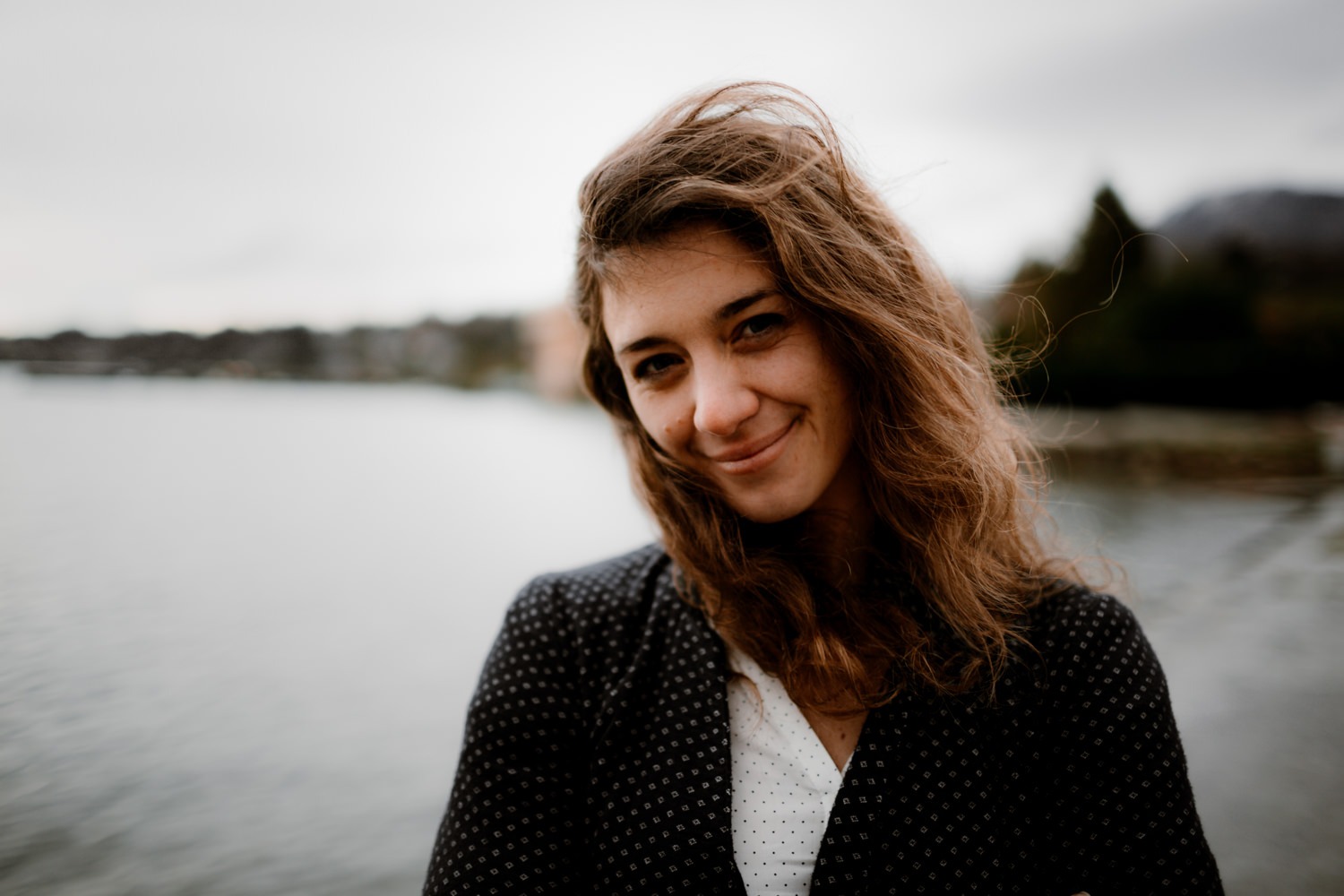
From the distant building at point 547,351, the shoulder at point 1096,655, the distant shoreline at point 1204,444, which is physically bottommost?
the distant shoreline at point 1204,444

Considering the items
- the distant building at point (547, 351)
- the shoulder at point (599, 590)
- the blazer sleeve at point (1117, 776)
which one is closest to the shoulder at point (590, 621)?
the shoulder at point (599, 590)

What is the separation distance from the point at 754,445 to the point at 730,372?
0.50ft

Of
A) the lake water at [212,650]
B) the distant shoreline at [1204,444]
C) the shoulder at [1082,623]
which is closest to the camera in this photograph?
the shoulder at [1082,623]

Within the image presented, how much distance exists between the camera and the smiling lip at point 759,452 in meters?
1.44

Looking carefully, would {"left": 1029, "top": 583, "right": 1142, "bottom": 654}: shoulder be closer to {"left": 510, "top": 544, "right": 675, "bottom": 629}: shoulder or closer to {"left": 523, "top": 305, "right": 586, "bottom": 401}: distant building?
{"left": 510, "top": 544, "right": 675, "bottom": 629}: shoulder

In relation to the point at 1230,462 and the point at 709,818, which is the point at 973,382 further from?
the point at 1230,462

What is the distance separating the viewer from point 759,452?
4.74 feet

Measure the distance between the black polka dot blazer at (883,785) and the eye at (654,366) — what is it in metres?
0.59

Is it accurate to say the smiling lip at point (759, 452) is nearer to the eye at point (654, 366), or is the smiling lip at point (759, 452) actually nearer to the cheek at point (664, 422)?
the cheek at point (664, 422)

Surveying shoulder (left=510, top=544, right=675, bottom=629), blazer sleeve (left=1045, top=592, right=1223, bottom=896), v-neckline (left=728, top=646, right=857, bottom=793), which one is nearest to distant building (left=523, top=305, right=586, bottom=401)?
shoulder (left=510, top=544, right=675, bottom=629)

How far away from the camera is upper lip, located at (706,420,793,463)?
1.44 metres

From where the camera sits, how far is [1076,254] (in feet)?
80.8

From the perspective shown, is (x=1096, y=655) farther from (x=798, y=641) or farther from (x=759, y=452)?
(x=759, y=452)

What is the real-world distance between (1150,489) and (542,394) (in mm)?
14470
